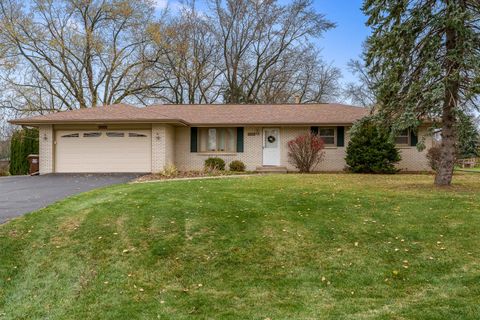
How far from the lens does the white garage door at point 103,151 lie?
1634 centimetres

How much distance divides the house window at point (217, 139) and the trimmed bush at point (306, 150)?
2.85 meters

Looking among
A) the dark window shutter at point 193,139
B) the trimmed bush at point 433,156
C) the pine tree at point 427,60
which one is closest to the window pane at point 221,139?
the dark window shutter at point 193,139

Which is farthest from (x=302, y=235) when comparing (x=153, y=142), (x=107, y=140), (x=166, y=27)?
(x=166, y=27)

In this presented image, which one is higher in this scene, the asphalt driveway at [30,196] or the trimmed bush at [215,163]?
the trimmed bush at [215,163]

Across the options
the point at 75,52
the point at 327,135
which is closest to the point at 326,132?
the point at 327,135

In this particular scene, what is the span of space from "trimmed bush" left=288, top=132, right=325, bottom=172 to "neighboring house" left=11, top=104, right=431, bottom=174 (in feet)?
2.74

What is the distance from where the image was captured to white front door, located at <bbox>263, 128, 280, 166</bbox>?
1780 centimetres

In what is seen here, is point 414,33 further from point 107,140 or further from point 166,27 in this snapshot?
point 166,27

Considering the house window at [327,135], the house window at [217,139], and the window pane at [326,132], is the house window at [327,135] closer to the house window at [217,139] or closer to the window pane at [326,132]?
the window pane at [326,132]

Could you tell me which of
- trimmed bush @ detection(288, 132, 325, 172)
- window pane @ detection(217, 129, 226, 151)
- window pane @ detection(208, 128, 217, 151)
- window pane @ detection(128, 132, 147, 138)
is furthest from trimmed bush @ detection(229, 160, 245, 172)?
window pane @ detection(128, 132, 147, 138)

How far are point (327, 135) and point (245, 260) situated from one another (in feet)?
43.7

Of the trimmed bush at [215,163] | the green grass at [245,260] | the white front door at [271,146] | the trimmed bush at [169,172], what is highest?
the white front door at [271,146]

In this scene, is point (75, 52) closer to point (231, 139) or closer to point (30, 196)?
point (231, 139)

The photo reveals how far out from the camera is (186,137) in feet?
59.1
